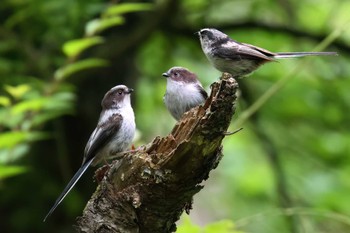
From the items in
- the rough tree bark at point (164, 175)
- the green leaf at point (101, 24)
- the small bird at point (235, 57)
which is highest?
the green leaf at point (101, 24)

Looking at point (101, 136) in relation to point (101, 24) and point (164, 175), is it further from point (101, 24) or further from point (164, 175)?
point (101, 24)

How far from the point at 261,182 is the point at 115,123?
3342 millimetres

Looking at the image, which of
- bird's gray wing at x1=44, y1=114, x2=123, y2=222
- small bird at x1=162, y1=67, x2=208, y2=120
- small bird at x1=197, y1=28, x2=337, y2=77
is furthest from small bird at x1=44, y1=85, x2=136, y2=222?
small bird at x1=197, y1=28, x2=337, y2=77

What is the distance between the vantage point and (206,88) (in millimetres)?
5723

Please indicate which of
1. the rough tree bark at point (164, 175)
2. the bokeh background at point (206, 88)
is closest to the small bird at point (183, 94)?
the rough tree bark at point (164, 175)

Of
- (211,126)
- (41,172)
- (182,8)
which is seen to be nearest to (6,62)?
(41,172)

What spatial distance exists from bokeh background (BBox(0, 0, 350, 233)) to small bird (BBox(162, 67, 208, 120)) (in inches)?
81.0

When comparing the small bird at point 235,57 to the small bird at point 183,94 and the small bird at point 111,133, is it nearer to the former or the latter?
the small bird at point 183,94

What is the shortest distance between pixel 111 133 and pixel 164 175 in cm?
79

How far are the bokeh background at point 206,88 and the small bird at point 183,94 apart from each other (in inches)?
81.0

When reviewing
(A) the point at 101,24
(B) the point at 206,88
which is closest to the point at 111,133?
(A) the point at 101,24

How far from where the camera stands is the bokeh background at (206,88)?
573 cm

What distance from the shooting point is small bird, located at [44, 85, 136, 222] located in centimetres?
363

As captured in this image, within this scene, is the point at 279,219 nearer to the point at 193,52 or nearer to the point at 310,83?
the point at 310,83
